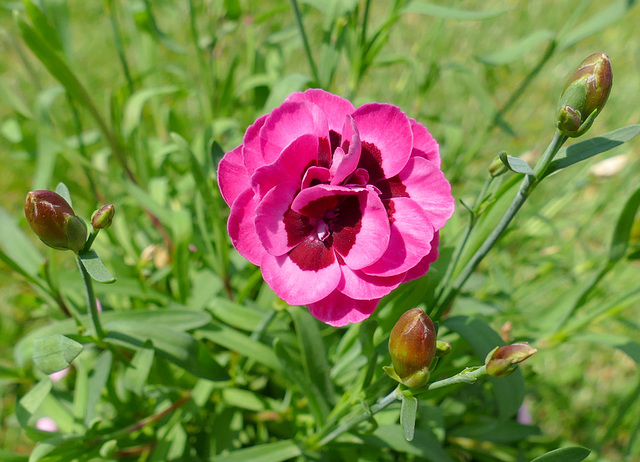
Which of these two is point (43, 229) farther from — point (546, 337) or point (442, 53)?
point (442, 53)

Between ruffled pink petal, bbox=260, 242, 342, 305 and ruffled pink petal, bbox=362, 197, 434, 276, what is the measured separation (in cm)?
6

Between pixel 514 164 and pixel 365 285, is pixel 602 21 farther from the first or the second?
pixel 365 285

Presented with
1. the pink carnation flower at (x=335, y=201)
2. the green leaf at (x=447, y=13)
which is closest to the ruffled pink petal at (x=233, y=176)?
the pink carnation flower at (x=335, y=201)

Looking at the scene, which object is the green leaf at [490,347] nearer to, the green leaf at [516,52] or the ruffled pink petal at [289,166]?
the ruffled pink petal at [289,166]

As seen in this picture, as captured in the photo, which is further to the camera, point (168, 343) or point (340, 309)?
point (168, 343)

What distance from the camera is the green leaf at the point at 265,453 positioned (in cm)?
101

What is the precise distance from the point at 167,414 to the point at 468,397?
771mm

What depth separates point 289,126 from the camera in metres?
0.73

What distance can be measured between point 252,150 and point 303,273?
0.20 meters

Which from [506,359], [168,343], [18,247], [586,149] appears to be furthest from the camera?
[18,247]

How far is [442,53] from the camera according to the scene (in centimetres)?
277

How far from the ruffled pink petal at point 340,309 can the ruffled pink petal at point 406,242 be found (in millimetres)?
58

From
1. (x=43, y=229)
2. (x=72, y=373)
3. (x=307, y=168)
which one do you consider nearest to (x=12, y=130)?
(x=72, y=373)

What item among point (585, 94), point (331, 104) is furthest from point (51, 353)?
point (585, 94)
